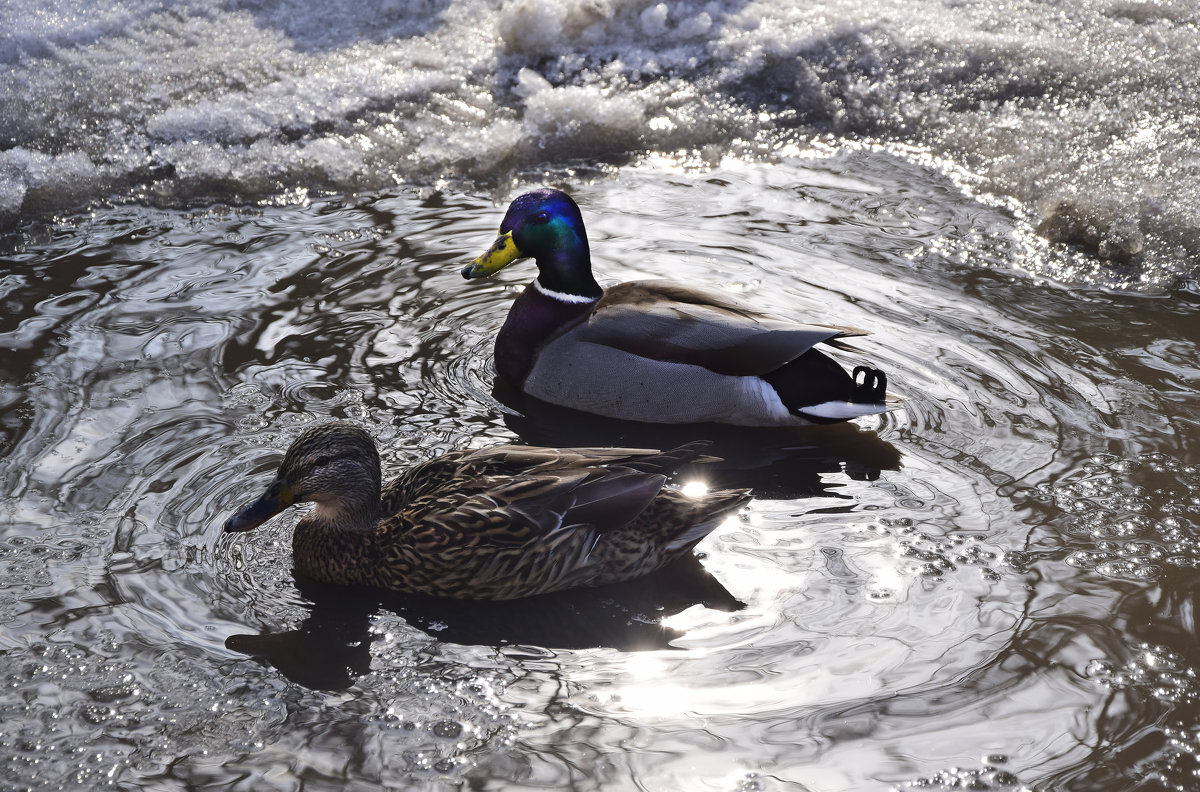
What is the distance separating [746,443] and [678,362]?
0.48 meters

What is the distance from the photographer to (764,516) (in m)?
4.79

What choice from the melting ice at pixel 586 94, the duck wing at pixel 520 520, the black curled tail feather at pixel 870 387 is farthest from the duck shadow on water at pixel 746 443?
the melting ice at pixel 586 94

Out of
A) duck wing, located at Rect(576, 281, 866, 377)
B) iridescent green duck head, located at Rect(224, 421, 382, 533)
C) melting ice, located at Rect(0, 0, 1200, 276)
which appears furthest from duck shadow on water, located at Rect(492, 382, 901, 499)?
melting ice, located at Rect(0, 0, 1200, 276)

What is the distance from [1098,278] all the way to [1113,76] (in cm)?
273

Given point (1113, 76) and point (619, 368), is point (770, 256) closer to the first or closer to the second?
point (619, 368)

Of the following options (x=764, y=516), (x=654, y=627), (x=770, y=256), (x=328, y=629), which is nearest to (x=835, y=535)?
(x=764, y=516)

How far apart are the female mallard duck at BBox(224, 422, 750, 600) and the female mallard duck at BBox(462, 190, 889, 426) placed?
1064 millimetres

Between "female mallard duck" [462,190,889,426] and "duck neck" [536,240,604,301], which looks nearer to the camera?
"female mallard duck" [462,190,889,426]

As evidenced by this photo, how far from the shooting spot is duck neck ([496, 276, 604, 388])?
19.0ft

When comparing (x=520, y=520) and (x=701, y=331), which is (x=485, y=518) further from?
(x=701, y=331)

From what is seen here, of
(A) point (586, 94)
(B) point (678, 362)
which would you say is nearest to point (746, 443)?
(B) point (678, 362)

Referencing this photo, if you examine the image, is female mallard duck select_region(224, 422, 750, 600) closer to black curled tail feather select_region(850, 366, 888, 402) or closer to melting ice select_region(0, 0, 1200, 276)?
black curled tail feather select_region(850, 366, 888, 402)

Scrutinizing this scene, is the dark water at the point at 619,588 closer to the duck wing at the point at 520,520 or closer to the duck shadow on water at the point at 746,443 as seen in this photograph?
the duck shadow on water at the point at 746,443

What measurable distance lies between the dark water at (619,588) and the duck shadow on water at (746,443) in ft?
0.08
